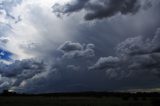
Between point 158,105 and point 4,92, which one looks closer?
point 158,105

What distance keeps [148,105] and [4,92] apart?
126 meters

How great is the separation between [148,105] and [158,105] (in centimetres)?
276

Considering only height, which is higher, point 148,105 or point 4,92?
point 4,92

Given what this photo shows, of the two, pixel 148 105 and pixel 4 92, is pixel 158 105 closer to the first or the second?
pixel 148 105

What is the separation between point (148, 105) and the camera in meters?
90.0

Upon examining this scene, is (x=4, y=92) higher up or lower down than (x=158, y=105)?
higher up

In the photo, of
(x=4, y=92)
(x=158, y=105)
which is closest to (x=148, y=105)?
(x=158, y=105)

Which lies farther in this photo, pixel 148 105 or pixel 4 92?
pixel 4 92

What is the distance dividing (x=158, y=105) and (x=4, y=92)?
418ft

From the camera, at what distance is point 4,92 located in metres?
196
